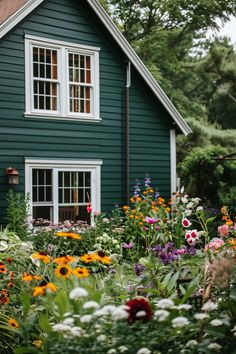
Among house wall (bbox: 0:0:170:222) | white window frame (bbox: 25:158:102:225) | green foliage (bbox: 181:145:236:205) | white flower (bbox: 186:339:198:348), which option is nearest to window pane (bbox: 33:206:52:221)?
white window frame (bbox: 25:158:102:225)

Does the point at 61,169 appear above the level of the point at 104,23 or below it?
below

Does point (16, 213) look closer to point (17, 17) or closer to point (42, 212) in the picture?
point (42, 212)

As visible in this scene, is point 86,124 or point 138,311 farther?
point 86,124

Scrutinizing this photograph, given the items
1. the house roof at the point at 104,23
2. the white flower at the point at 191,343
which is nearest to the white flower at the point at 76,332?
the white flower at the point at 191,343

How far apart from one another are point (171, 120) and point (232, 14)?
35.4 ft

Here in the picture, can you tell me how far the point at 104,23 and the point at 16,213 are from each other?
5.03m

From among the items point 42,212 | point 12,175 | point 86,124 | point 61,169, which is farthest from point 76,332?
point 86,124

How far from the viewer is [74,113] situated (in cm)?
1281

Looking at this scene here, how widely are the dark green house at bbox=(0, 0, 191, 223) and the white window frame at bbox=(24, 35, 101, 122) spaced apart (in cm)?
2

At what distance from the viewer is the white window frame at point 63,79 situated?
39.3 feet

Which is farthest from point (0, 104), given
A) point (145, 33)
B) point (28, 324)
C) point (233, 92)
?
point (233, 92)

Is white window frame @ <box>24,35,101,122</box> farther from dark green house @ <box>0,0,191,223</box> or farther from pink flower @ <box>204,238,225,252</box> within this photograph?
pink flower @ <box>204,238,225,252</box>

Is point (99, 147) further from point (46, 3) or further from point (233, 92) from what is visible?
point (233, 92)

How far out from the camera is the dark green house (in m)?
11.8
